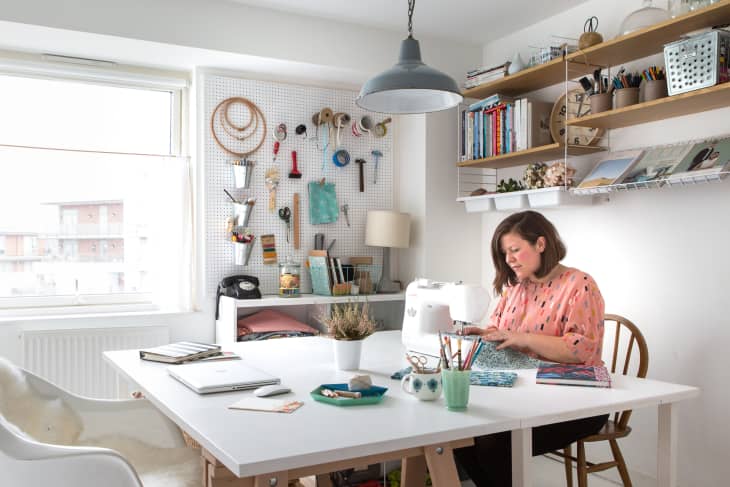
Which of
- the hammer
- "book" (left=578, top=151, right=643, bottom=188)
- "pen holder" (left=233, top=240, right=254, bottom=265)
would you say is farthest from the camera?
the hammer

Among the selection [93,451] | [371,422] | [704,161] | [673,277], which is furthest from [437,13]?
[93,451]

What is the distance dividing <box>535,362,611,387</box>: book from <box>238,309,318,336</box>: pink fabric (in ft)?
6.60

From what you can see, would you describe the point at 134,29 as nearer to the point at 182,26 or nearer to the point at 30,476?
the point at 182,26

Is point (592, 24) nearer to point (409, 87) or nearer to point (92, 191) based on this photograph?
point (409, 87)

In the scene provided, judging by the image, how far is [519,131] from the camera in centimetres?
375

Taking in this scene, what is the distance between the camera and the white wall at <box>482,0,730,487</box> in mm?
3012

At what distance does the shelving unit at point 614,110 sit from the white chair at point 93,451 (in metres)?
2.22

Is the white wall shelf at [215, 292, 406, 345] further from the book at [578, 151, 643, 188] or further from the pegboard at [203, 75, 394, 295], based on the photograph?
the book at [578, 151, 643, 188]

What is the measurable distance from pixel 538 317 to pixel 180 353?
4.48ft

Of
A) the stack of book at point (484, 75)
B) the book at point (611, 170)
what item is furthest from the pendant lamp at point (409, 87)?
the stack of book at point (484, 75)

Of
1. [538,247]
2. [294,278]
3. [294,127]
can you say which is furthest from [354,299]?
[538,247]

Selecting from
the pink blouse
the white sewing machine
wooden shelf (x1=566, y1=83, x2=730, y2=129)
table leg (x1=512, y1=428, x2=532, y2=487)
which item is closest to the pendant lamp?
the white sewing machine

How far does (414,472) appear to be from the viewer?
87.6 inches

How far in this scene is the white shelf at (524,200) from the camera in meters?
3.48
